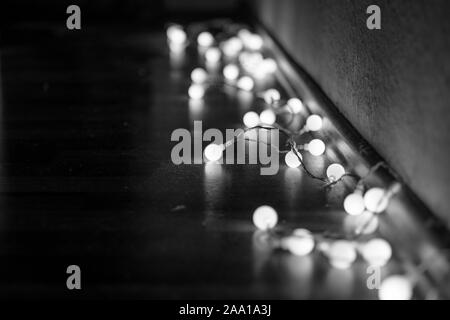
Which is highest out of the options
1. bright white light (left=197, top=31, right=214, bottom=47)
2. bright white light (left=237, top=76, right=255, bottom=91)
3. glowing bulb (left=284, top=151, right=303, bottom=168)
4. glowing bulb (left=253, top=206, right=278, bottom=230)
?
bright white light (left=197, top=31, right=214, bottom=47)

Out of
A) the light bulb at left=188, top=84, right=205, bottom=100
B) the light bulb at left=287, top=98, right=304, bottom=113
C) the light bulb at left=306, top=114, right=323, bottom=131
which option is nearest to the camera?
the light bulb at left=306, top=114, right=323, bottom=131

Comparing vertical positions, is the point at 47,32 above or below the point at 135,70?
above

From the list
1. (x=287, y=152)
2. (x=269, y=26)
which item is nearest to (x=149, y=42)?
→ (x=269, y=26)

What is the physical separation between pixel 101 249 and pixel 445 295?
23.6 inches

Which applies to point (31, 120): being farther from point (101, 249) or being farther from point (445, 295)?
point (445, 295)

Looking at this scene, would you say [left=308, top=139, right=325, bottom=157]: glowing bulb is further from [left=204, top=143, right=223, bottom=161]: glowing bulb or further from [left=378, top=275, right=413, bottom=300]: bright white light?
[left=378, top=275, right=413, bottom=300]: bright white light

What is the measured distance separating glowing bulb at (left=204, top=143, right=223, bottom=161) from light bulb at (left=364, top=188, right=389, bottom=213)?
486mm

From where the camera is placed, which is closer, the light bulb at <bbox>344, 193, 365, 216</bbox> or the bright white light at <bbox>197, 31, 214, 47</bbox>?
the light bulb at <bbox>344, 193, 365, 216</bbox>

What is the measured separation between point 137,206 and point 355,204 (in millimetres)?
450

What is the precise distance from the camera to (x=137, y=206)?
1472 mm

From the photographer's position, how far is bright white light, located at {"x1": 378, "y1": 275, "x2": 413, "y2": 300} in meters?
1.05

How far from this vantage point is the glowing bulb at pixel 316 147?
1783 mm

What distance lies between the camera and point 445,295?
42.4 inches

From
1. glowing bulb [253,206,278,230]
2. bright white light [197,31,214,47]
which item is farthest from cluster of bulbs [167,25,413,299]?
bright white light [197,31,214,47]
